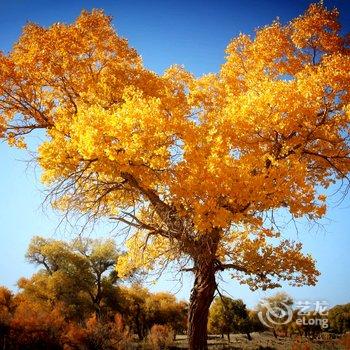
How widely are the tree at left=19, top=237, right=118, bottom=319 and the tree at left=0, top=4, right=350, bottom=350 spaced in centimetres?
2139

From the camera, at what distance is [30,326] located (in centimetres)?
1722

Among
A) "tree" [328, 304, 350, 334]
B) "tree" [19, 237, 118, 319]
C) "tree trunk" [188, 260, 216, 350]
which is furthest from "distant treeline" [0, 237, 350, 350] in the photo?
"tree" [328, 304, 350, 334]

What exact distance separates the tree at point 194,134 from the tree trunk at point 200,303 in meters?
0.03

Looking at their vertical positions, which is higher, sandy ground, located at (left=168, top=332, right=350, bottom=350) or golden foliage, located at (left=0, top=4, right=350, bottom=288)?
golden foliage, located at (left=0, top=4, right=350, bottom=288)

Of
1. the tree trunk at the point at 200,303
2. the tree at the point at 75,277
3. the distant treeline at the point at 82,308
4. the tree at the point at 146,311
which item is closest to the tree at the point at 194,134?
the tree trunk at the point at 200,303

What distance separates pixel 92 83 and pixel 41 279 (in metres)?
27.4

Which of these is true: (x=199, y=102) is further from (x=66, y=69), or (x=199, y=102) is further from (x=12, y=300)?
(x=12, y=300)

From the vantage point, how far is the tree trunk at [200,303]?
8797 millimetres

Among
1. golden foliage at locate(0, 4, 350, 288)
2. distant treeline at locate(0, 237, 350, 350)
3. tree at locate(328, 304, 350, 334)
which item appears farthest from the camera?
tree at locate(328, 304, 350, 334)

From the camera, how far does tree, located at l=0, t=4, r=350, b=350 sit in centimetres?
691

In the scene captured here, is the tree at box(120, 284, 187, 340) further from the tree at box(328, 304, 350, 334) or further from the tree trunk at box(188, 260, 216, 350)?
the tree trunk at box(188, 260, 216, 350)

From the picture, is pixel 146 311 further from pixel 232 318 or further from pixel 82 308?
pixel 82 308

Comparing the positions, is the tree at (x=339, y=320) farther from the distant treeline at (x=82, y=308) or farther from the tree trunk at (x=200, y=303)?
the tree trunk at (x=200, y=303)

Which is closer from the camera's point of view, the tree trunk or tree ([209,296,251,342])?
the tree trunk
